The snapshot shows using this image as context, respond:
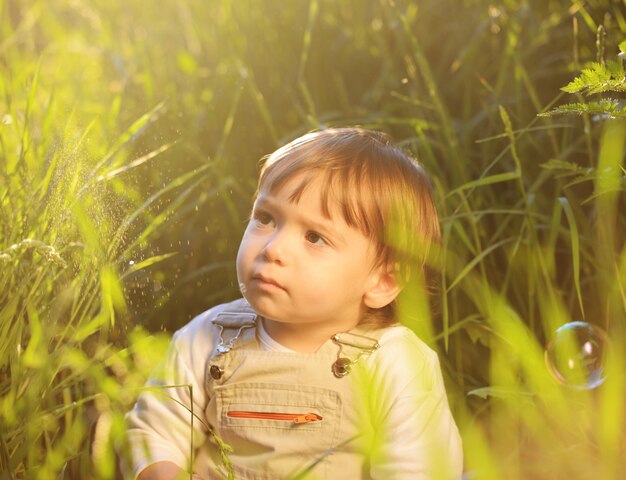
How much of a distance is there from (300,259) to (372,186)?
8.5 inches

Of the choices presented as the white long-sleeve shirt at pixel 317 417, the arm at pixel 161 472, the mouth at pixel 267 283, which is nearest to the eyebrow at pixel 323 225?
the mouth at pixel 267 283

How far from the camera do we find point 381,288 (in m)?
1.87

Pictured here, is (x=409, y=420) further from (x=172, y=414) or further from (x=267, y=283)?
(x=172, y=414)

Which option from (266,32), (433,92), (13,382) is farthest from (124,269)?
(266,32)

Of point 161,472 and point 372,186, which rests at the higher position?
point 372,186

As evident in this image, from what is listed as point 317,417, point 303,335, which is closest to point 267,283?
point 303,335

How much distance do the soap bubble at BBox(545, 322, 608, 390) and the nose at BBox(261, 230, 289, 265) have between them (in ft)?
2.22

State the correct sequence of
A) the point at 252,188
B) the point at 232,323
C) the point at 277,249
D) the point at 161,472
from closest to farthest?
the point at 277,249
the point at 161,472
the point at 232,323
the point at 252,188

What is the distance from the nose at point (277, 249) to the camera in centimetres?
169

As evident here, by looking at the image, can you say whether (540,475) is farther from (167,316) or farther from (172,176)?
(172,176)

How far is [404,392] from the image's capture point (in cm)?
179

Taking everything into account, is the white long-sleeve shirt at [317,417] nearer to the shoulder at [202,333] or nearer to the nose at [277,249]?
the shoulder at [202,333]

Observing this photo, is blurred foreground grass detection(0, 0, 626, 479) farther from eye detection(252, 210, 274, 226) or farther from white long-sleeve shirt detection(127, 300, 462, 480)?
eye detection(252, 210, 274, 226)

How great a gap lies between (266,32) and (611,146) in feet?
4.75
